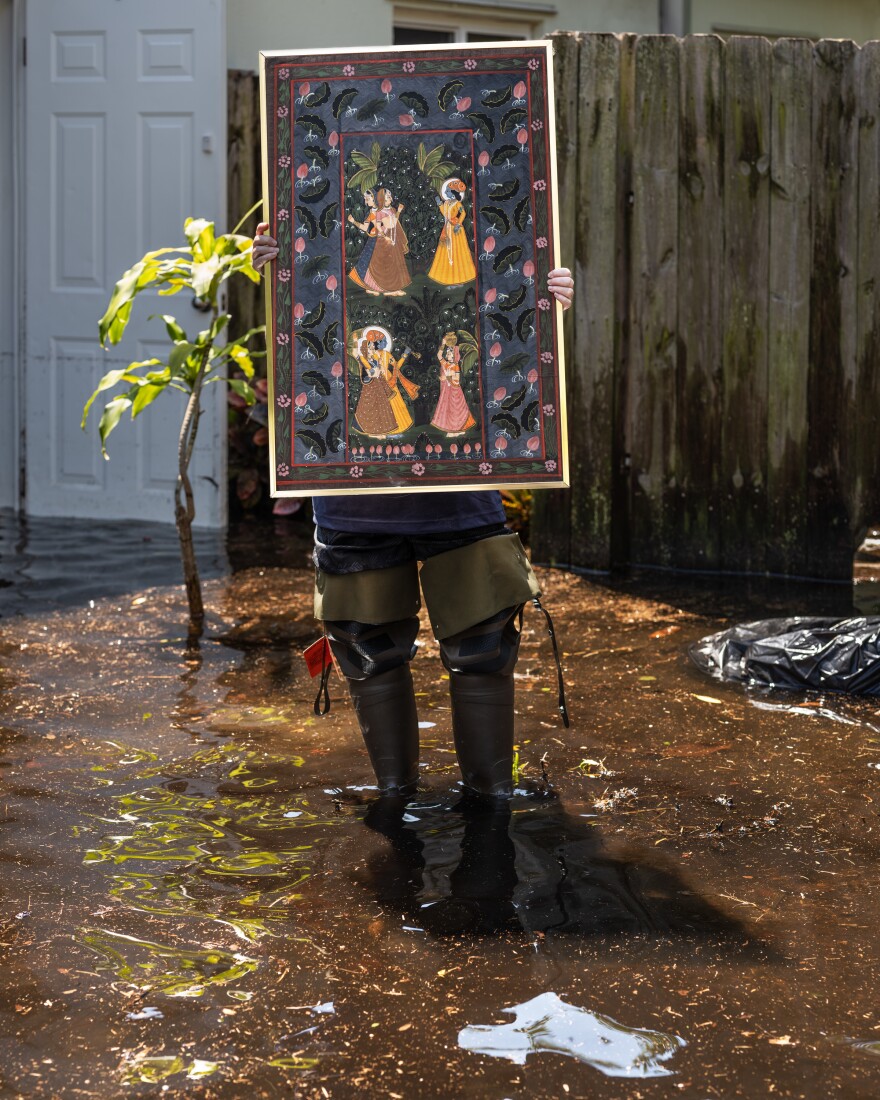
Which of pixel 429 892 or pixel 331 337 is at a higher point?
pixel 331 337

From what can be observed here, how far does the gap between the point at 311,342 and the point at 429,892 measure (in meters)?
1.32

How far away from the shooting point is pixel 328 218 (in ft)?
10.9

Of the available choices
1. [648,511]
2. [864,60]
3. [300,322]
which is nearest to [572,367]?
[648,511]

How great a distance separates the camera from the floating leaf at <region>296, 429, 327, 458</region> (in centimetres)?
333

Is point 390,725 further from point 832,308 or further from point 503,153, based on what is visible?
point 832,308

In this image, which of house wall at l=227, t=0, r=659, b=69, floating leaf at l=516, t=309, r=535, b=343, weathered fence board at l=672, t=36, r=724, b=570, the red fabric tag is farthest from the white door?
floating leaf at l=516, t=309, r=535, b=343

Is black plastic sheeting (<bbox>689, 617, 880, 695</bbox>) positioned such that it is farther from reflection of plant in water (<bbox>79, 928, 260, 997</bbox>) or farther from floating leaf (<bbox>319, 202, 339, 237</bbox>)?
reflection of plant in water (<bbox>79, 928, 260, 997</bbox>)

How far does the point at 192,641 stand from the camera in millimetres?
5234

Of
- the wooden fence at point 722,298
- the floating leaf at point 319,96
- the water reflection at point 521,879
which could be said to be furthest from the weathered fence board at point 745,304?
the floating leaf at point 319,96

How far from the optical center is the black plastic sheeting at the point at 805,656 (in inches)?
177

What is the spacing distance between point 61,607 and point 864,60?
417cm

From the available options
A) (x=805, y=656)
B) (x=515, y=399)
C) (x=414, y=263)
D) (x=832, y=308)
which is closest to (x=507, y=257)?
(x=414, y=263)

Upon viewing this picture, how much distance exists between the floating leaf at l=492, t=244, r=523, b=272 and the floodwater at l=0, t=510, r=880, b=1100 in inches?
52.6

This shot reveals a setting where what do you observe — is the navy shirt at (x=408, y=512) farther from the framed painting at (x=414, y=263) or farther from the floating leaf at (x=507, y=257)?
the floating leaf at (x=507, y=257)
